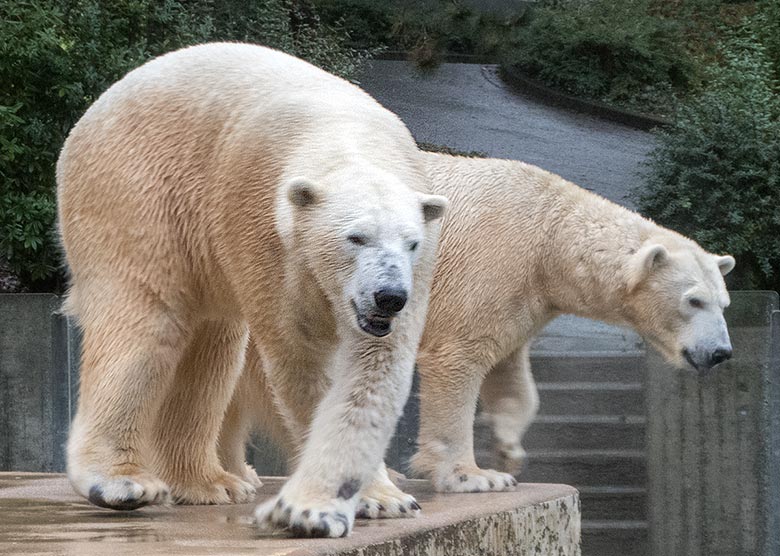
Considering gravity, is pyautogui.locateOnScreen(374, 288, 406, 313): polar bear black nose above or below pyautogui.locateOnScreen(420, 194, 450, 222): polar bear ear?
below

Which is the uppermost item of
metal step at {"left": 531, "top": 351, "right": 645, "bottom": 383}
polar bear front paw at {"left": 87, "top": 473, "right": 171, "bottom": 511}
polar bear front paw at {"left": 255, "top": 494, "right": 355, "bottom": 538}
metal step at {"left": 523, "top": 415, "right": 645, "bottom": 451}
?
polar bear front paw at {"left": 255, "top": 494, "right": 355, "bottom": 538}

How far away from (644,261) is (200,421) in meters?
2.19

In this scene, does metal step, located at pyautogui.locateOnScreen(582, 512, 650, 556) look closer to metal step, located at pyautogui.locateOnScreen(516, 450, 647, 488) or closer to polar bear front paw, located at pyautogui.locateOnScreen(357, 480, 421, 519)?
metal step, located at pyautogui.locateOnScreen(516, 450, 647, 488)

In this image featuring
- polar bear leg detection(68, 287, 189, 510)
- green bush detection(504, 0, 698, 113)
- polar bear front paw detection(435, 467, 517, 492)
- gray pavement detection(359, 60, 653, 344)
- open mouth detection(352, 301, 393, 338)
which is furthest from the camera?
green bush detection(504, 0, 698, 113)

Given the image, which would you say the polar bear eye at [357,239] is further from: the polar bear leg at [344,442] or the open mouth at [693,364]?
the open mouth at [693,364]

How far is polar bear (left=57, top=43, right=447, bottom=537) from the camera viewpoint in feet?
9.49

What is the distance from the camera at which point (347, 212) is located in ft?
9.59

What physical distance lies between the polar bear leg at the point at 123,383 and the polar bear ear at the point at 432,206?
87 centimetres

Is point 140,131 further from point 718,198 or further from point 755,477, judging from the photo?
point 718,198

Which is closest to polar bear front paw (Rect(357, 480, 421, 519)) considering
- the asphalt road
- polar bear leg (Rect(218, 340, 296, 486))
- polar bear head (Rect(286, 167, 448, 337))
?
polar bear head (Rect(286, 167, 448, 337))

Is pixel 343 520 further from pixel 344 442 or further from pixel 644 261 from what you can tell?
pixel 644 261

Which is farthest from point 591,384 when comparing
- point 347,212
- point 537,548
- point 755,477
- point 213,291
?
point 347,212

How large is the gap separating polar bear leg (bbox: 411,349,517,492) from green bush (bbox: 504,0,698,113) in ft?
22.2

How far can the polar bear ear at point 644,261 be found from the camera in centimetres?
521
